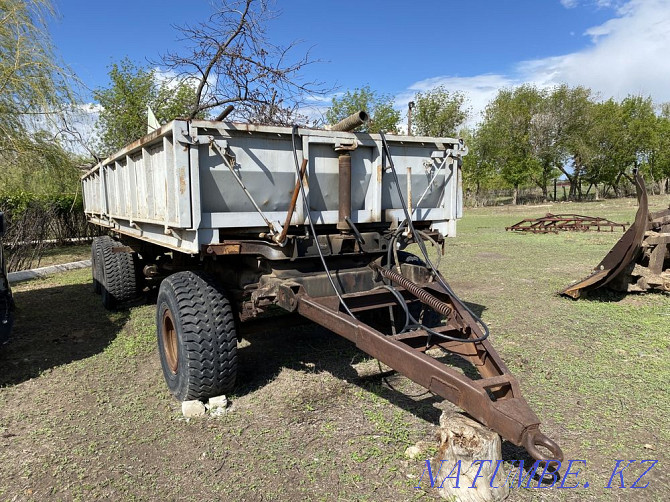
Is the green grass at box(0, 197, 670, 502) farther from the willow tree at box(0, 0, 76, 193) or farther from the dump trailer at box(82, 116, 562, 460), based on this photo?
the willow tree at box(0, 0, 76, 193)

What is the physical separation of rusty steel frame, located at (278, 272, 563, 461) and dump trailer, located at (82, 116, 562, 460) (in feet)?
0.04

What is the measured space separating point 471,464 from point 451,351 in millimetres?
877

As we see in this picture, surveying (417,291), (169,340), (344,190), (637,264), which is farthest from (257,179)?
(637,264)

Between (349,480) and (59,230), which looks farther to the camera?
(59,230)

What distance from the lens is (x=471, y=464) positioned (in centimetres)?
250

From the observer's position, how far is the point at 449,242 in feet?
49.3

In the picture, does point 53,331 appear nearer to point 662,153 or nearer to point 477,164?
point 477,164

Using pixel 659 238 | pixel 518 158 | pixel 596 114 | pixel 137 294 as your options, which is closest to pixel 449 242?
pixel 659 238

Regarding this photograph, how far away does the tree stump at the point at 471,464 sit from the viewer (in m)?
2.50

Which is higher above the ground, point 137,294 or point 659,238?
point 659,238

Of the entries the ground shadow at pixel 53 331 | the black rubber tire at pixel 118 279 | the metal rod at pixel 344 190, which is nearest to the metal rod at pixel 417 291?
the metal rod at pixel 344 190

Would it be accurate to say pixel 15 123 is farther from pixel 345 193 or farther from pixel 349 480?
pixel 349 480

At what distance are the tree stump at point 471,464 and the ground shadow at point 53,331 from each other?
393 cm

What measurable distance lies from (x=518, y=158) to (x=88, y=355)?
43.5 meters
